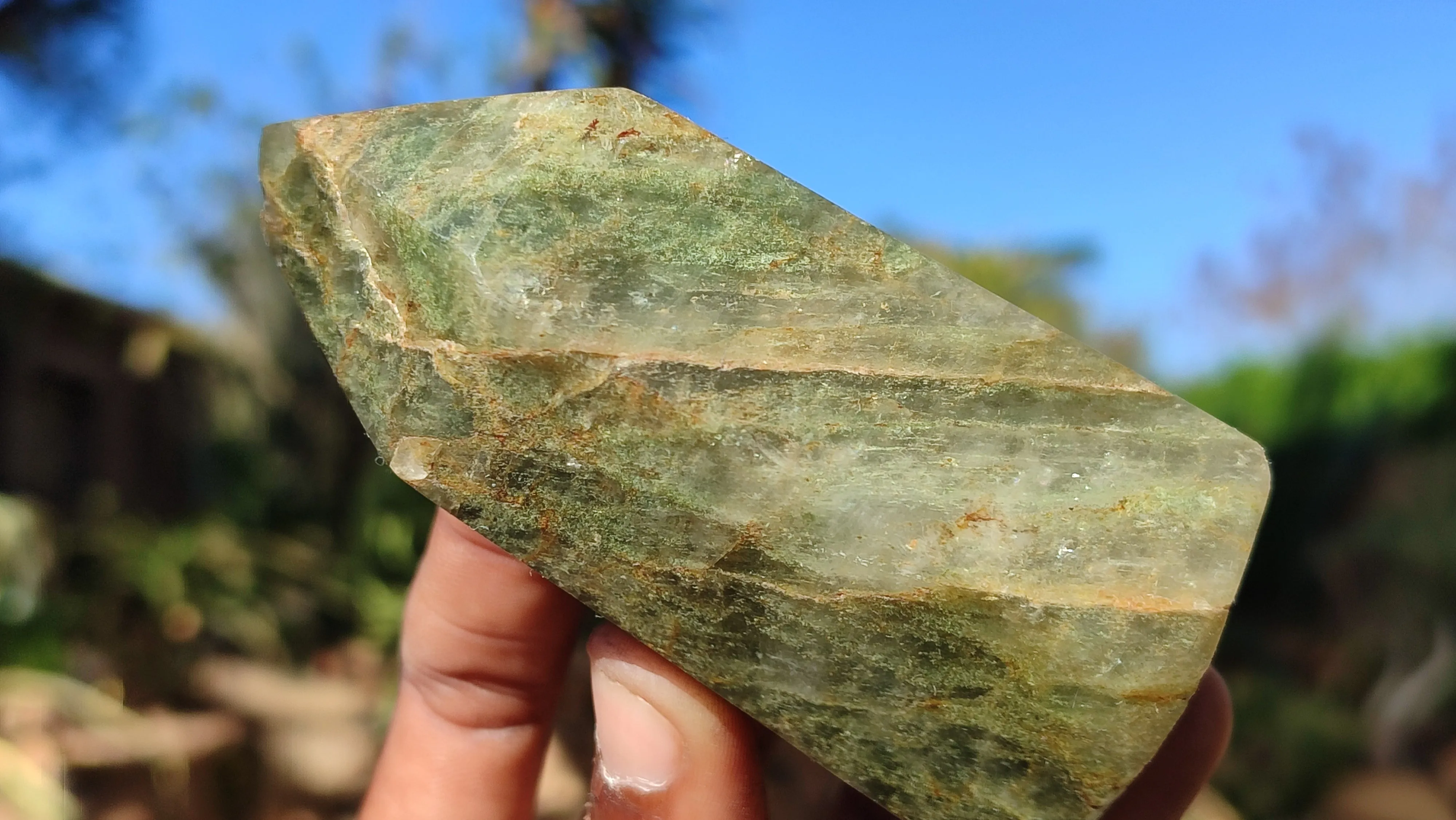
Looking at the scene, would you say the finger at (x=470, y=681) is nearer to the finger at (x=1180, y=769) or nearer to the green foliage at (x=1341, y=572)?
the finger at (x=1180, y=769)

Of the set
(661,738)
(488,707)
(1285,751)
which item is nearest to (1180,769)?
(661,738)

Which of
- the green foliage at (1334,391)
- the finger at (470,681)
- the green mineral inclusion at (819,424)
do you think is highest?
the green mineral inclusion at (819,424)

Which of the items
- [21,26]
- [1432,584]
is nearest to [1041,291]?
[1432,584]

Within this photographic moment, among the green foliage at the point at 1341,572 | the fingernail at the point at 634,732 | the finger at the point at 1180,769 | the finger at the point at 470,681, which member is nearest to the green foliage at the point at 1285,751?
the green foliage at the point at 1341,572

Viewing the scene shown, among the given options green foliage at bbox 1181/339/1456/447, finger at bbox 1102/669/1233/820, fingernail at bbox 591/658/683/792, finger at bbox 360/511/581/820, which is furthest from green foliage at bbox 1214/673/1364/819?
fingernail at bbox 591/658/683/792

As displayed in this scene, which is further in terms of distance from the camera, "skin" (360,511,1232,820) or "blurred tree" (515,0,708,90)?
"blurred tree" (515,0,708,90)

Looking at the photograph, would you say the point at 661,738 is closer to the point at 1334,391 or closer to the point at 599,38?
the point at 599,38

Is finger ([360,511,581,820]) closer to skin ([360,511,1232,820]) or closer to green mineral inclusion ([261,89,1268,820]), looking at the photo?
skin ([360,511,1232,820])
